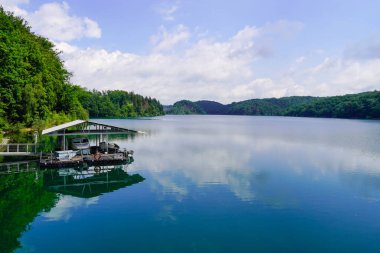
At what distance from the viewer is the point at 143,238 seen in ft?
54.1

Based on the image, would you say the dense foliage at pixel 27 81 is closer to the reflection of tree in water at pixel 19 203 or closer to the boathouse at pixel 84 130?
the boathouse at pixel 84 130

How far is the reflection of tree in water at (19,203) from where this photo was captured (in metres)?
16.8

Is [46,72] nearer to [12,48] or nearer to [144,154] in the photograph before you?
[12,48]

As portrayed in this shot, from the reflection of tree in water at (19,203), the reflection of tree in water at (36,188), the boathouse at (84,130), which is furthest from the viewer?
the boathouse at (84,130)

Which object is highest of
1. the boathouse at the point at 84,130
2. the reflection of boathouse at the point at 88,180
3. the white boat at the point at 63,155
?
the boathouse at the point at 84,130

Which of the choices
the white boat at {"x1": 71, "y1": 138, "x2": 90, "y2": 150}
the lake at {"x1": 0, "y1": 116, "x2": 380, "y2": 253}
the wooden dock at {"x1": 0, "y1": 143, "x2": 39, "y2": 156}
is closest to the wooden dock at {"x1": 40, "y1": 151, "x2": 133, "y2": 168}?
the lake at {"x1": 0, "y1": 116, "x2": 380, "y2": 253}

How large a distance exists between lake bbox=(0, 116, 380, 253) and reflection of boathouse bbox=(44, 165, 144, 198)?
0.10 m

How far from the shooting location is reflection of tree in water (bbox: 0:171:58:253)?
16.8 metres

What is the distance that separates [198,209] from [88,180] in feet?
41.5

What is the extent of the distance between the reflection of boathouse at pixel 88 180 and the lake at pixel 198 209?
10 centimetres

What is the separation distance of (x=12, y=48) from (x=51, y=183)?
2919 centimetres

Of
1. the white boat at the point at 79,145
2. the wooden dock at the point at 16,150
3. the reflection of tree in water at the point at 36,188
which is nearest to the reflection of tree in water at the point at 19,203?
the reflection of tree in water at the point at 36,188

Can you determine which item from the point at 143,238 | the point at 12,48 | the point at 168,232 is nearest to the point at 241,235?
the point at 168,232

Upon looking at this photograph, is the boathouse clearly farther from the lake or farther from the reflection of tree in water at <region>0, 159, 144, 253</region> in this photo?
the lake
